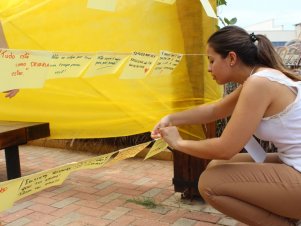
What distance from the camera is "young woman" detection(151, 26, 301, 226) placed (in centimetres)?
184

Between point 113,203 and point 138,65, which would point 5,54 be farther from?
point 113,203

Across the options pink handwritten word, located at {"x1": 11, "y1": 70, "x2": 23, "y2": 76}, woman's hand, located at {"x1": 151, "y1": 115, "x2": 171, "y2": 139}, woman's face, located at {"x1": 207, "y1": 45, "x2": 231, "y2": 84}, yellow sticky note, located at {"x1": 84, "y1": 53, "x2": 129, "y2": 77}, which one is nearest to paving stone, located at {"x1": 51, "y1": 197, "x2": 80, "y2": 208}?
woman's hand, located at {"x1": 151, "y1": 115, "x2": 171, "y2": 139}

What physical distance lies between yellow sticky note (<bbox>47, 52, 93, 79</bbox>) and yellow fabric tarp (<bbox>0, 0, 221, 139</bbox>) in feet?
1.64

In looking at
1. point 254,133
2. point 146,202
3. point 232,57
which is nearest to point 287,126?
point 254,133

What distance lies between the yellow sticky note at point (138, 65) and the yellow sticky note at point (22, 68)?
583 mm

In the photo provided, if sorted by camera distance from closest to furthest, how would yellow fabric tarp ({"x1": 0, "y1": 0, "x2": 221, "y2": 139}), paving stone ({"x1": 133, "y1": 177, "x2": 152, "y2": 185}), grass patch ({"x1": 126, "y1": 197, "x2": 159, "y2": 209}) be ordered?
yellow fabric tarp ({"x1": 0, "y1": 0, "x2": 221, "y2": 139}) < grass patch ({"x1": 126, "y1": 197, "x2": 159, "y2": 209}) < paving stone ({"x1": 133, "y1": 177, "x2": 152, "y2": 185})

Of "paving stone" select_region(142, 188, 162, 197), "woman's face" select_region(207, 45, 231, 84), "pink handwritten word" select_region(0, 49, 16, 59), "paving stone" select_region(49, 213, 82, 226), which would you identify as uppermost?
"pink handwritten word" select_region(0, 49, 16, 59)

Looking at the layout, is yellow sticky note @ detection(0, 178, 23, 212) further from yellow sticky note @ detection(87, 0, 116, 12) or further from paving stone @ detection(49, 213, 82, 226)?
yellow sticky note @ detection(87, 0, 116, 12)

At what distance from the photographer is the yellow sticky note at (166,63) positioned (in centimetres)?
259

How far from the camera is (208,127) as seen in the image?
294 cm

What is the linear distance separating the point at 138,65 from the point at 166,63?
29cm

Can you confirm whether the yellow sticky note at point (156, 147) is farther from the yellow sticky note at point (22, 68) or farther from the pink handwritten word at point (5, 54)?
the pink handwritten word at point (5, 54)

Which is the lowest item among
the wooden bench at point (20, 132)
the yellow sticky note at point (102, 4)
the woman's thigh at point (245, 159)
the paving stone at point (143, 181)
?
the paving stone at point (143, 181)

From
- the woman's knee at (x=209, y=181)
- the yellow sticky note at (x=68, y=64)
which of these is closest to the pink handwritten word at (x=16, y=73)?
the yellow sticky note at (x=68, y=64)
